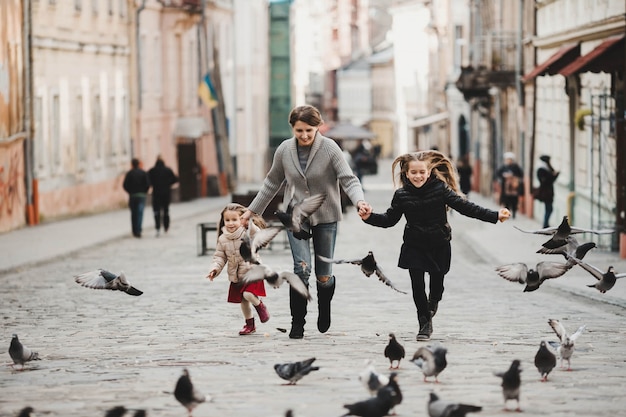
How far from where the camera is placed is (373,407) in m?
8.63

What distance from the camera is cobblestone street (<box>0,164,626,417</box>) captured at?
10.1 metres

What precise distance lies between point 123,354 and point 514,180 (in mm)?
25564

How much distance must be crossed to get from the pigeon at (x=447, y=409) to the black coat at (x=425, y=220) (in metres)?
4.09

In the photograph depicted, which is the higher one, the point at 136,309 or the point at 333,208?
the point at 333,208

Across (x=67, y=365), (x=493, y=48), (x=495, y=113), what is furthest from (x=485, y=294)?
(x=495, y=113)

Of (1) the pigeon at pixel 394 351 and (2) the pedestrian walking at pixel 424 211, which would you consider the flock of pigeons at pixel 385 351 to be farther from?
(2) the pedestrian walking at pixel 424 211

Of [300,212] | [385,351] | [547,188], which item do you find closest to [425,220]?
[300,212]

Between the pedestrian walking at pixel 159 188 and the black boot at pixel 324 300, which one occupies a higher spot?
the black boot at pixel 324 300

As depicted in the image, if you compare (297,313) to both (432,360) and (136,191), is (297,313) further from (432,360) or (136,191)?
(136,191)

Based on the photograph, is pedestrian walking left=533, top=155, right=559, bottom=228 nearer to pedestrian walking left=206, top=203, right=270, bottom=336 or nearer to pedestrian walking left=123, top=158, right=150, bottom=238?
pedestrian walking left=123, top=158, right=150, bottom=238

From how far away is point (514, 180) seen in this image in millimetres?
37531

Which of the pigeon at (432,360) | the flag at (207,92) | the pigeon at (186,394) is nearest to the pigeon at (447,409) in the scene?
the pigeon at (186,394)

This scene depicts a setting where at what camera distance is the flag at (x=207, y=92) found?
56.4m

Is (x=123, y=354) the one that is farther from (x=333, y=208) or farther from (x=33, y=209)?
(x=33, y=209)
